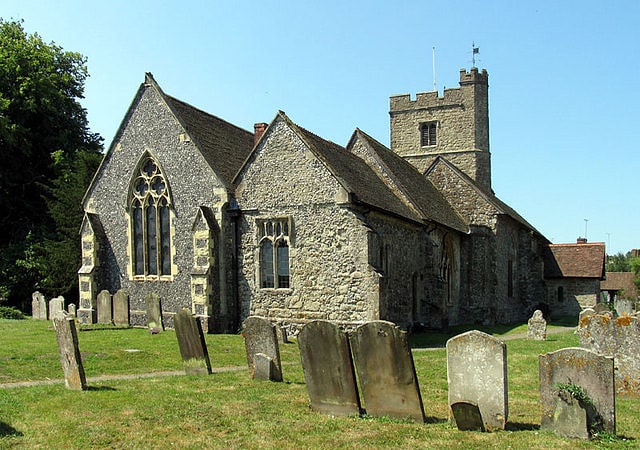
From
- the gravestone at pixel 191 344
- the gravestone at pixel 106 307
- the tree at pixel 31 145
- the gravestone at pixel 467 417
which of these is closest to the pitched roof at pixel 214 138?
the gravestone at pixel 106 307

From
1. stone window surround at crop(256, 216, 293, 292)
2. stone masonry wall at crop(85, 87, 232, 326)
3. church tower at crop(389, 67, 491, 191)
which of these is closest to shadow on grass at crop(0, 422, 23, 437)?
stone window surround at crop(256, 216, 293, 292)

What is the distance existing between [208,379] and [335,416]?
386cm

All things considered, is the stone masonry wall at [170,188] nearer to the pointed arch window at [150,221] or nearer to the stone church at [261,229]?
the stone church at [261,229]

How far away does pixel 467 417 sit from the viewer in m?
8.80

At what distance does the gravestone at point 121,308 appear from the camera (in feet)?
76.5

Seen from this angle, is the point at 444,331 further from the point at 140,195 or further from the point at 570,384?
the point at 570,384

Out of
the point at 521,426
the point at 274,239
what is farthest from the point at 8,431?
the point at 274,239

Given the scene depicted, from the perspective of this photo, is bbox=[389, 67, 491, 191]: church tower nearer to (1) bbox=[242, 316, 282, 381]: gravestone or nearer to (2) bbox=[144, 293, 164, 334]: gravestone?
(2) bbox=[144, 293, 164, 334]: gravestone

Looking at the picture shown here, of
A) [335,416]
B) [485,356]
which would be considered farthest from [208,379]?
[485,356]

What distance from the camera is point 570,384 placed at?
8.54 m

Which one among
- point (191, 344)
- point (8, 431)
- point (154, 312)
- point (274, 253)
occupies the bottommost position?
point (8, 431)

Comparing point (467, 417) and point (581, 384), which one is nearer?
point (581, 384)

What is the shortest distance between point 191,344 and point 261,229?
9.11 metres

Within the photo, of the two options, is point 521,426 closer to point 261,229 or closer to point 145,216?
point 261,229
